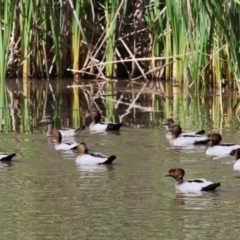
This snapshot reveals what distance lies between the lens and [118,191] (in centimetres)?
855

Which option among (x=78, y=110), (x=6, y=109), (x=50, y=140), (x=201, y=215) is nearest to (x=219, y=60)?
(x=78, y=110)

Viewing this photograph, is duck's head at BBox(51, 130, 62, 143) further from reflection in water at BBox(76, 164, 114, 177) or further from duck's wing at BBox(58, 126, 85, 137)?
reflection in water at BBox(76, 164, 114, 177)

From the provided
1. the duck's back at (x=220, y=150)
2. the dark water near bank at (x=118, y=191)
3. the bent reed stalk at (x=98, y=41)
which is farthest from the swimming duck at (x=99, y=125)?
the bent reed stalk at (x=98, y=41)

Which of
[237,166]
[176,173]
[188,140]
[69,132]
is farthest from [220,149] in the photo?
[69,132]

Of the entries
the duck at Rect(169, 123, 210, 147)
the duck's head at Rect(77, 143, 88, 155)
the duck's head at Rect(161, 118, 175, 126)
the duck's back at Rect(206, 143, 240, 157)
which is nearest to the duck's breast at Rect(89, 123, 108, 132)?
the duck's head at Rect(161, 118, 175, 126)

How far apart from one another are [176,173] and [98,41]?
9.20 meters

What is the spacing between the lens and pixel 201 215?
7.64m

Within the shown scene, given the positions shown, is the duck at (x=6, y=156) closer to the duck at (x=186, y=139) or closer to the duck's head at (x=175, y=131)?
the duck at (x=186, y=139)

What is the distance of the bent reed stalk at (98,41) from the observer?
1609 centimetres

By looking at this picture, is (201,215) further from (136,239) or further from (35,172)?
(35,172)

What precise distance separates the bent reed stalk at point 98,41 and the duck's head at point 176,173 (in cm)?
630

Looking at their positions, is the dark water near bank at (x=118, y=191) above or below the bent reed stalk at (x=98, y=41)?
below

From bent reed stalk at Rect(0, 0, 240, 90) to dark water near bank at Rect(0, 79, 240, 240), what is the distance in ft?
10.7

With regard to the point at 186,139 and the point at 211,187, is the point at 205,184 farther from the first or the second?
the point at 186,139
